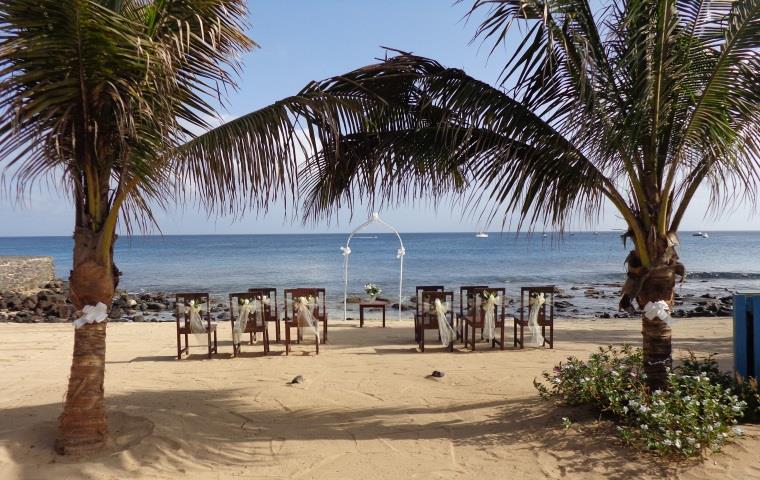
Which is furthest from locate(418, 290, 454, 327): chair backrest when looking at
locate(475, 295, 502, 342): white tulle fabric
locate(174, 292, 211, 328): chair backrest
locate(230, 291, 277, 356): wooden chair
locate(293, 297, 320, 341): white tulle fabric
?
locate(174, 292, 211, 328): chair backrest

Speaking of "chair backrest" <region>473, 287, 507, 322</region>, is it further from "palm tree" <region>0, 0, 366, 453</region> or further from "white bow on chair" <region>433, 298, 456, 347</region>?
"palm tree" <region>0, 0, 366, 453</region>

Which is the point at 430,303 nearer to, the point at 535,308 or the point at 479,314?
the point at 479,314

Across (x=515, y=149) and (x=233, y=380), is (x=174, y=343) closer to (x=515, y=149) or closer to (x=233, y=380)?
(x=233, y=380)

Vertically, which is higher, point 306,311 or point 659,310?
point 659,310

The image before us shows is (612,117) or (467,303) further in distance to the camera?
(467,303)

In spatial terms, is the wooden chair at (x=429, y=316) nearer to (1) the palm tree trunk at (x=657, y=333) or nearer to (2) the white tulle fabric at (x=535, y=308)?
(2) the white tulle fabric at (x=535, y=308)

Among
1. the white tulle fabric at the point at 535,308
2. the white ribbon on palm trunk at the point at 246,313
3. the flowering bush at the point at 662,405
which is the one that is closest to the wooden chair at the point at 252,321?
the white ribbon on palm trunk at the point at 246,313

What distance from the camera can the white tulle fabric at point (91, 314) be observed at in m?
4.03

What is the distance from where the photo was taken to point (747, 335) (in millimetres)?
4906

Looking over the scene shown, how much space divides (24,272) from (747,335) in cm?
2792

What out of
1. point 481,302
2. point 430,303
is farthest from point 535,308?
point 430,303

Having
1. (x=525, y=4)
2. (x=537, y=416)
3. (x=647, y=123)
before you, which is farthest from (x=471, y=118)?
(x=537, y=416)

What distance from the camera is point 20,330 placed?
38.0 feet

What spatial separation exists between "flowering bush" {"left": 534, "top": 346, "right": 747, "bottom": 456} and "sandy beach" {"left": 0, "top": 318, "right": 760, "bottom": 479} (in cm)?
14
